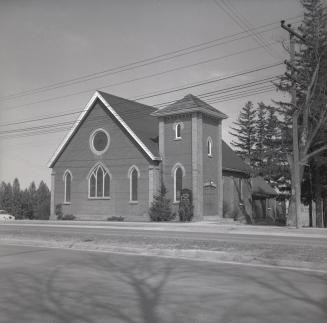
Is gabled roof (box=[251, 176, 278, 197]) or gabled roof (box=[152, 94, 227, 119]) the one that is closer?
gabled roof (box=[152, 94, 227, 119])

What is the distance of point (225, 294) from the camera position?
26.6 feet

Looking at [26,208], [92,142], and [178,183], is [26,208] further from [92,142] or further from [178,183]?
[178,183]

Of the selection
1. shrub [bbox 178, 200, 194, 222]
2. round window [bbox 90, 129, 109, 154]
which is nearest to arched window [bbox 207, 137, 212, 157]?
shrub [bbox 178, 200, 194, 222]

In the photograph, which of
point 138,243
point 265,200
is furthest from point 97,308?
point 265,200

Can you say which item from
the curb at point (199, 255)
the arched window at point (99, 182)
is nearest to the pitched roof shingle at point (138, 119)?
the arched window at point (99, 182)

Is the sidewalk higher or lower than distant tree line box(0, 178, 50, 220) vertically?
lower

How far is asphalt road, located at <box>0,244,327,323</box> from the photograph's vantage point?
6.76 meters

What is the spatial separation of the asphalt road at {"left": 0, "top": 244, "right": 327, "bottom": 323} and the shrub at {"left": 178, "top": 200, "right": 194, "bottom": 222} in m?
23.5

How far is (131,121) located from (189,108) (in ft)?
19.5

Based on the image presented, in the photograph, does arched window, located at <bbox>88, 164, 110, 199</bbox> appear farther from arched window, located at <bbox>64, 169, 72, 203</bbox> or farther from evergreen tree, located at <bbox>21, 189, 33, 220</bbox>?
evergreen tree, located at <bbox>21, 189, 33, 220</bbox>

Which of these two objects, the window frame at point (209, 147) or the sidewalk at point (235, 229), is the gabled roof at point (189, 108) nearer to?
the window frame at point (209, 147)

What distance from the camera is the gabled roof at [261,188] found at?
164 ft

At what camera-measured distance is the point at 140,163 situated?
127 feet

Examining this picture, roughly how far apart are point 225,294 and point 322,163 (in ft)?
97.5
